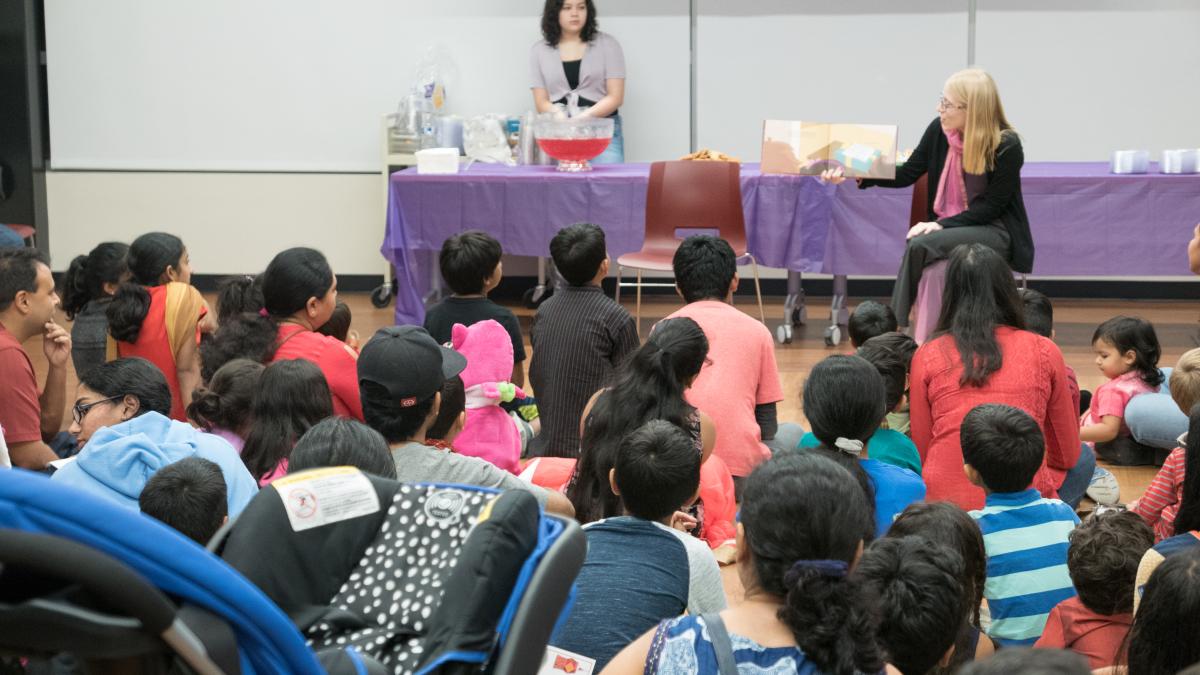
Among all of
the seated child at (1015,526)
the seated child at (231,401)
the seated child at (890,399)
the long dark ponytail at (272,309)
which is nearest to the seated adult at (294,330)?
the long dark ponytail at (272,309)

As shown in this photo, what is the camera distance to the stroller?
102cm

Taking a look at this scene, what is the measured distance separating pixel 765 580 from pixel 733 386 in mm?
A: 1787

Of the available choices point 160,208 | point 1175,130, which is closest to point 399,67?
point 160,208

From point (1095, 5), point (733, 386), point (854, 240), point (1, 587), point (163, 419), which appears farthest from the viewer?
point (1095, 5)

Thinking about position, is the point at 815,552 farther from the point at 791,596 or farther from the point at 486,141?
the point at 486,141

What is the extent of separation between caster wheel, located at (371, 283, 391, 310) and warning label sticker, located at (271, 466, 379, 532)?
5.70 m

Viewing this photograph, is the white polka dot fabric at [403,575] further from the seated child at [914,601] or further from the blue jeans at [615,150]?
the blue jeans at [615,150]

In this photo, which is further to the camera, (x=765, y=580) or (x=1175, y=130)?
(x=1175, y=130)

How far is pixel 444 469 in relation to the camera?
255cm

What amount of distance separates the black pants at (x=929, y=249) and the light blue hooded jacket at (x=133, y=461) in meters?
3.10

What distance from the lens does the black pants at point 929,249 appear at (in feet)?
16.3

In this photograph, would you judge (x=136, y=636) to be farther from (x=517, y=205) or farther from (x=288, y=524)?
(x=517, y=205)

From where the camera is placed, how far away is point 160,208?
7676mm

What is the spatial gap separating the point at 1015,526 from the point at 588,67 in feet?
16.3
